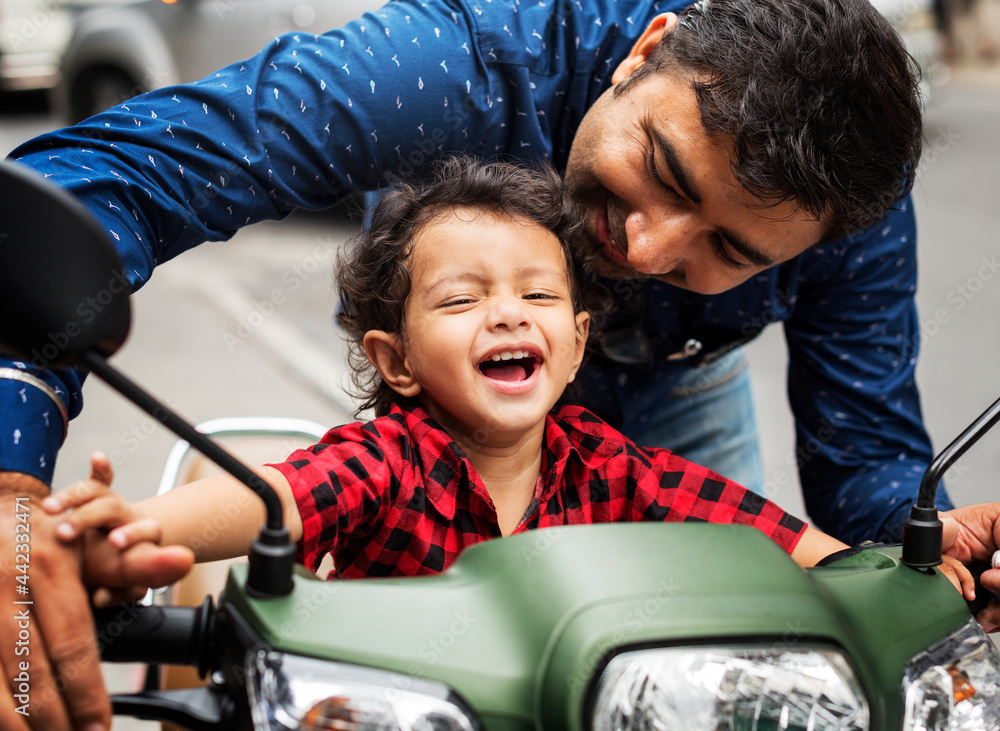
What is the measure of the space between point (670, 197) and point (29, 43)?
849 cm

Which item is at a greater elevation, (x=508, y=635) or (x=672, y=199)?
→ (x=672, y=199)

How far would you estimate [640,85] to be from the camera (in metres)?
1.48

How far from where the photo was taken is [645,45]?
159 cm

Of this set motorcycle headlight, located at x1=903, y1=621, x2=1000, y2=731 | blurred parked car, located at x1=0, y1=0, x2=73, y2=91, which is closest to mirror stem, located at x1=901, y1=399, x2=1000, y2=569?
motorcycle headlight, located at x1=903, y1=621, x2=1000, y2=731

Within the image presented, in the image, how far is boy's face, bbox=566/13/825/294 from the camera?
54.6 inches

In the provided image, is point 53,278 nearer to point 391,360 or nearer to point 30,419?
point 30,419

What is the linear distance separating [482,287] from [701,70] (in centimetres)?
44

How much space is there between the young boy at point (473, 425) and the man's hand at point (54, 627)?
26cm

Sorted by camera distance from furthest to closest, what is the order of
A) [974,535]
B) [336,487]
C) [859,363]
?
[859,363], [974,535], [336,487]

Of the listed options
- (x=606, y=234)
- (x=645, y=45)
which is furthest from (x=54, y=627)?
(x=645, y=45)

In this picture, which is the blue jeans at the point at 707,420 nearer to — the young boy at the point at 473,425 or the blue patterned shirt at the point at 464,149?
the blue patterned shirt at the point at 464,149

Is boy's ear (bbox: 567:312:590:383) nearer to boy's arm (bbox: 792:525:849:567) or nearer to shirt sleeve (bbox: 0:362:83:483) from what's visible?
boy's arm (bbox: 792:525:849:567)

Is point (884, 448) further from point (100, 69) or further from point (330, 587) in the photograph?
point (100, 69)

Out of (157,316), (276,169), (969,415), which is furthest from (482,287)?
(157,316)
